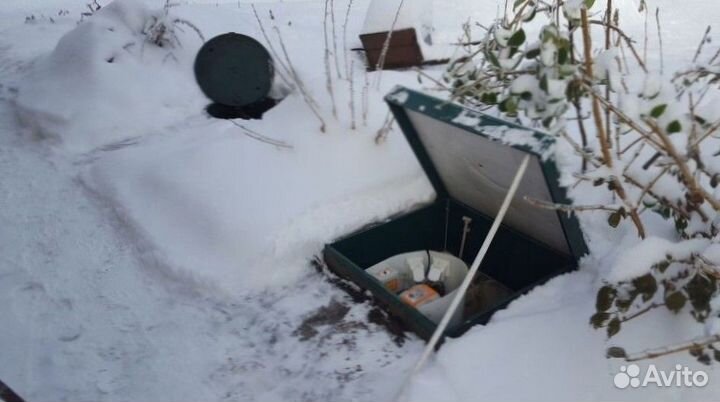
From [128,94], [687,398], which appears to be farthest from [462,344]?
[128,94]

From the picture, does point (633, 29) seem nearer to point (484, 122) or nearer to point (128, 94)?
point (484, 122)

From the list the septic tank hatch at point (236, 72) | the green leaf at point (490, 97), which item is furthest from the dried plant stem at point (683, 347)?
the septic tank hatch at point (236, 72)

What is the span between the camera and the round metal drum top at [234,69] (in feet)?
11.5

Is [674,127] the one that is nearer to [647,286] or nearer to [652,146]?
[652,146]

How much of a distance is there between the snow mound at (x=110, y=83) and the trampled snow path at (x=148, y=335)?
3.38 ft

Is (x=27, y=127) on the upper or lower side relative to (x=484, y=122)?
lower

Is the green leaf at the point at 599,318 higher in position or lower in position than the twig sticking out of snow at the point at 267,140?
higher

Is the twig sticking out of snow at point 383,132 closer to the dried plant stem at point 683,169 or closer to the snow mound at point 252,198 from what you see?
the snow mound at point 252,198

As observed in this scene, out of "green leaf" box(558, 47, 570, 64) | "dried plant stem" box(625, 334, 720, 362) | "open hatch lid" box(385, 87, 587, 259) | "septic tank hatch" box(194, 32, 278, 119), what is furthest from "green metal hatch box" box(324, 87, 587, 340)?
"septic tank hatch" box(194, 32, 278, 119)

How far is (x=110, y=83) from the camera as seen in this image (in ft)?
13.1

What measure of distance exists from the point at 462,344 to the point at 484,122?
76cm

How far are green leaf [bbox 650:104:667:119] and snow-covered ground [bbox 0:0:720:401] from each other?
773 millimetres

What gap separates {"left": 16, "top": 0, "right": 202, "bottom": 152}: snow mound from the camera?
3.74 meters

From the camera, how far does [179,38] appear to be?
4.61 metres
